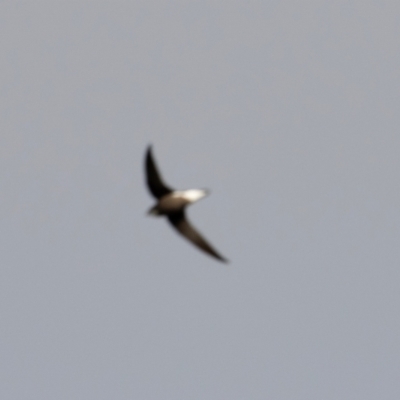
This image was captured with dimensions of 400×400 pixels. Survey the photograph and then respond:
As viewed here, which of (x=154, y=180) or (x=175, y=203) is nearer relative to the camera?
(x=154, y=180)

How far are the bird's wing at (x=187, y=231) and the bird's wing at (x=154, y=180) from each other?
0.91 meters

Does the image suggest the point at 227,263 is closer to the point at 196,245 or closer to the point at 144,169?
the point at 196,245

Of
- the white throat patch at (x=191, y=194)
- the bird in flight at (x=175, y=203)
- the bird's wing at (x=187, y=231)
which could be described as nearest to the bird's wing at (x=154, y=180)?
the bird in flight at (x=175, y=203)

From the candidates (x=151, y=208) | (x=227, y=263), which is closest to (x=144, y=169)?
(x=151, y=208)

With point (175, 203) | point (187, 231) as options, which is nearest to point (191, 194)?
point (175, 203)

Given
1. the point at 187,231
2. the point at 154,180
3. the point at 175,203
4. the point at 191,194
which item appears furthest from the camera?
the point at 187,231

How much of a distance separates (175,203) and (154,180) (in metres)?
1.07

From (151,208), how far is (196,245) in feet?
6.82

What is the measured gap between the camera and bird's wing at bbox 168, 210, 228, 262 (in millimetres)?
34719

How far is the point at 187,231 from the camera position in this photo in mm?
35156

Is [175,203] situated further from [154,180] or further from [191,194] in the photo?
[154,180]

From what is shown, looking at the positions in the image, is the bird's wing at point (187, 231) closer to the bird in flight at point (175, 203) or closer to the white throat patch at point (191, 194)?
the bird in flight at point (175, 203)

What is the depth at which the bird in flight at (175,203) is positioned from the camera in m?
33.8

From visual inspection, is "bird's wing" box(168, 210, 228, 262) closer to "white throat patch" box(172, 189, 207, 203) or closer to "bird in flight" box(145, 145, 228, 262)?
"bird in flight" box(145, 145, 228, 262)
